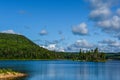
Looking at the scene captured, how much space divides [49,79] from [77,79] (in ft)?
32.4

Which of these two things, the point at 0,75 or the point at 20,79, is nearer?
the point at 20,79

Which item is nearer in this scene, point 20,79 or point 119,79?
point 20,79

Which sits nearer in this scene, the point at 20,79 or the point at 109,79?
the point at 20,79

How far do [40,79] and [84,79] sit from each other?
15445 mm

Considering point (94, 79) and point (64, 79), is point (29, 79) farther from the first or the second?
point (94, 79)

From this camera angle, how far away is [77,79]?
4139 inches

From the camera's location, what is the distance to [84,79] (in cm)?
10550

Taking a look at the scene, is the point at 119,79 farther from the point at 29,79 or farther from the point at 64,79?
the point at 29,79

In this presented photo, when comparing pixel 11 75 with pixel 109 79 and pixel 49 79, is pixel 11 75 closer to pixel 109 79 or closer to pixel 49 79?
pixel 49 79

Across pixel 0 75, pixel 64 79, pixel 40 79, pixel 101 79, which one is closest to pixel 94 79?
pixel 101 79

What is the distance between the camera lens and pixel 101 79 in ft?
349

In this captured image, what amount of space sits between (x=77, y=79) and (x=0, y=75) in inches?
1039

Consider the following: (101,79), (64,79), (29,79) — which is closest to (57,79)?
(64,79)

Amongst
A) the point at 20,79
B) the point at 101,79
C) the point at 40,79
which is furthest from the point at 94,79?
the point at 20,79
